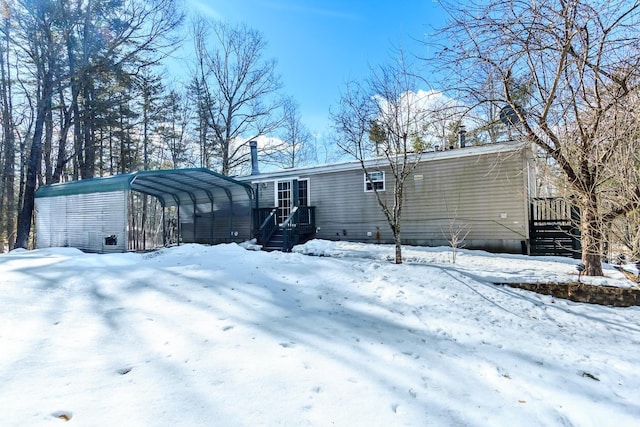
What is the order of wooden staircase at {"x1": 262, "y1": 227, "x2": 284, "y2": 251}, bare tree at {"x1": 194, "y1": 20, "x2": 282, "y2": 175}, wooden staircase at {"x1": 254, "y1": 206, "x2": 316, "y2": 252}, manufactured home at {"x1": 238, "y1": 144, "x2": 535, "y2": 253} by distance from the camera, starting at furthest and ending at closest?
1. bare tree at {"x1": 194, "y1": 20, "x2": 282, "y2": 175}
2. wooden staircase at {"x1": 262, "y1": 227, "x2": 284, "y2": 251}
3. wooden staircase at {"x1": 254, "y1": 206, "x2": 316, "y2": 252}
4. manufactured home at {"x1": 238, "y1": 144, "x2": 535, "y2": 253}

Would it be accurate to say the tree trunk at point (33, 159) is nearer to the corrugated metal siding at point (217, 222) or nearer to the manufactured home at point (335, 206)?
the manufactured home at point (335, 206)

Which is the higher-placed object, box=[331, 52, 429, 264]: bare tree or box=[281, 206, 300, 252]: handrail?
box=[331, 52, 429, 264]: bare tree

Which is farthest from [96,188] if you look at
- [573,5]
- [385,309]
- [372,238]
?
[573,5]

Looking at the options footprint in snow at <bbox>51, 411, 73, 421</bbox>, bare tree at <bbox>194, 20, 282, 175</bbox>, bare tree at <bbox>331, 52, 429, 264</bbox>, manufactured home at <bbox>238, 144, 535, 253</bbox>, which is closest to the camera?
footprint in snow at <bbox>51, 411, 73, 421</bbox>

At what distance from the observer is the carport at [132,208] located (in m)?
10.5

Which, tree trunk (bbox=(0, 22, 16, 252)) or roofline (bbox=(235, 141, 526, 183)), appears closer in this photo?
roofline (bbox=(235, 141, 526, 183))

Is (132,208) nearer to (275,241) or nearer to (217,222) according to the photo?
(217,222)

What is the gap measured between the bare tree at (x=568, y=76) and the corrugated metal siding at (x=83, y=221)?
10.1 metres

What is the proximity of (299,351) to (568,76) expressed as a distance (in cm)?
546

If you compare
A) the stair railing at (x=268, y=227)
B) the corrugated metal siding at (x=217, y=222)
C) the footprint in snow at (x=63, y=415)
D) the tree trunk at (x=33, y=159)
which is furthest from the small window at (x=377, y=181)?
the tree trunk at (x=33, y=159)

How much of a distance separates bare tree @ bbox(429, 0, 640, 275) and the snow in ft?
5.70

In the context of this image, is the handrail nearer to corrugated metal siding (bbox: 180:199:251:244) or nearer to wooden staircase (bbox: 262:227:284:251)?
wooden staircase (bbox: 262:227:284:251)

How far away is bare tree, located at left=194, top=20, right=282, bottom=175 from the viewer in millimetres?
21688

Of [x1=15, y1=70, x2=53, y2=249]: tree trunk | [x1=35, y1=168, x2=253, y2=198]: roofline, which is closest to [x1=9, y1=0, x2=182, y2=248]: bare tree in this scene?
[x1=15, y1=70, x2=53, y2=249]: tree trunk
